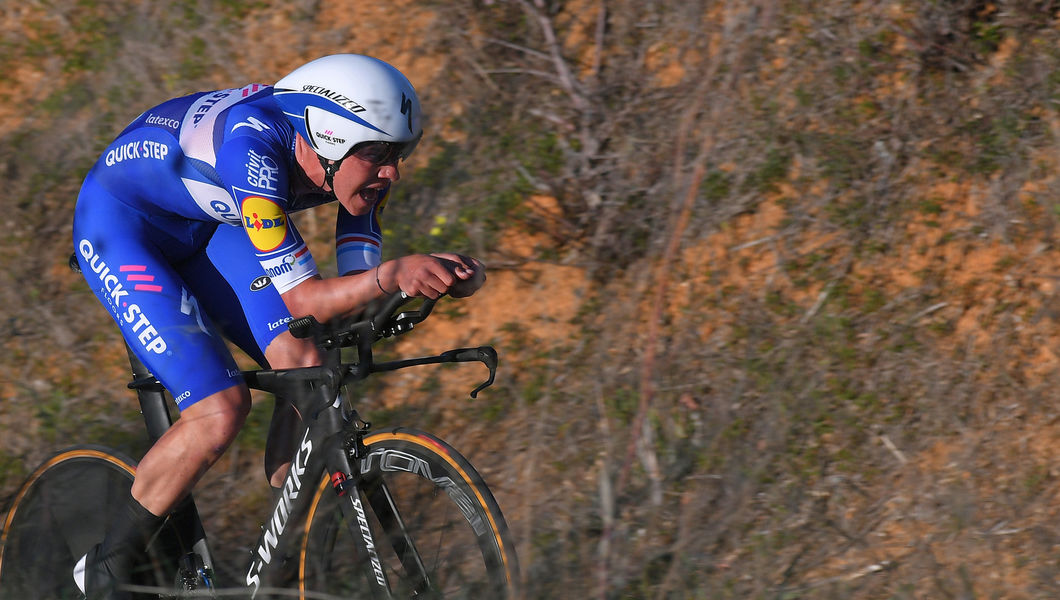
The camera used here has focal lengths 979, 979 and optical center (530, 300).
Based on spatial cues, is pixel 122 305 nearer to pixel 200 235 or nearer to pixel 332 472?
pixel 200 235

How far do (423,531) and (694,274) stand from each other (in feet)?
9.01

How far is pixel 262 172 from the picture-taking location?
114 inches

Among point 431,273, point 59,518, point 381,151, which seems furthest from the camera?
point 59,518

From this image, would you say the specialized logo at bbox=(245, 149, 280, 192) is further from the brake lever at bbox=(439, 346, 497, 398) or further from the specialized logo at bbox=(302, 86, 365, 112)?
the brake lever at bbox=(439, 346, 497, 398)

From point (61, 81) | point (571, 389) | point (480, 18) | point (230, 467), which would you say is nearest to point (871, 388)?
point (571, 389)

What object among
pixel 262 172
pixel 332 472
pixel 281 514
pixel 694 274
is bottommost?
pixel 694 274

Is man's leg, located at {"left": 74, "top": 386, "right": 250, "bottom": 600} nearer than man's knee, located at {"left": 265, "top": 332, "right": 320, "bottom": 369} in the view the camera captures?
Yes

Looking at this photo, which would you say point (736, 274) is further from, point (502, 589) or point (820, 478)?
point (502, 589)

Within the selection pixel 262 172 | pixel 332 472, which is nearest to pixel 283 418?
pixel 332 472

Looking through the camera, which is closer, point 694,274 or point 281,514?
point 281,514

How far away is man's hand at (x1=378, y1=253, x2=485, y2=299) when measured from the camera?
2.59m

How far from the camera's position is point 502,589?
9.44 ft

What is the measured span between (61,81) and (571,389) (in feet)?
15.4

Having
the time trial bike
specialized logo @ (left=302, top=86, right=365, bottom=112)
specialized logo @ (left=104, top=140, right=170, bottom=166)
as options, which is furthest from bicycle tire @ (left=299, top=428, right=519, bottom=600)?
specialized logo @ (left=104, top=140, right=170, bottom=166)
